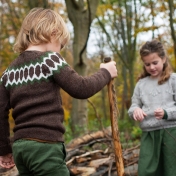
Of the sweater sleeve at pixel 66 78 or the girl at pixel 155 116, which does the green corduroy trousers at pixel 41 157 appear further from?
the girl at pixel 155 116

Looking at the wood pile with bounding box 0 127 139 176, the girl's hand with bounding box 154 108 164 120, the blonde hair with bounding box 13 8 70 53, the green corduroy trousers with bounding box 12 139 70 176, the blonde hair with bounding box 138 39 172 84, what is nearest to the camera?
the green corduroy trousers with bounding box 12 139 70 176

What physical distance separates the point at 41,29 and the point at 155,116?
1559 mm

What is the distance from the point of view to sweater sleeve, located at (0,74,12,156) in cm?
233

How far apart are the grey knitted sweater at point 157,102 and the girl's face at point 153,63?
0.38ft

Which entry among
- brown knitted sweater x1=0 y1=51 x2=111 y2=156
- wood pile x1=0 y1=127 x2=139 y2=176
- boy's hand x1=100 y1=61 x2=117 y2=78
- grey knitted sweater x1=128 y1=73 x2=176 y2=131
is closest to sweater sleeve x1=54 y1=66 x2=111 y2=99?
brown knitted sweater x1=0 y1=51 x2=111 y2=156

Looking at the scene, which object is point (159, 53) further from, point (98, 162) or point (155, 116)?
point (98, 162)

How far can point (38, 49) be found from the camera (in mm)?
2217

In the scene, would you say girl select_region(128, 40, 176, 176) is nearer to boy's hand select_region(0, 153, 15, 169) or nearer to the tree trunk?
boy's hand select_region(0, 153, 15, 169)

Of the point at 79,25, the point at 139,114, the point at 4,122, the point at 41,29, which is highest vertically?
the point at 79,25

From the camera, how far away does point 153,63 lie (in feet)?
11.3

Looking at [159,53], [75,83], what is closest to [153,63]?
[159,53]

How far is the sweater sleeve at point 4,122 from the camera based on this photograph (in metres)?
2.33

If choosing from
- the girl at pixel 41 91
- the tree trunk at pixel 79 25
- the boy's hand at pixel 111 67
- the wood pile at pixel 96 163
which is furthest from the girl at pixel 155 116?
the tree trunk at pixel 79 25

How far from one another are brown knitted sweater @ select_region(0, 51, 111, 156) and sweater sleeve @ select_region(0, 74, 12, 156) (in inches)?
5.5
